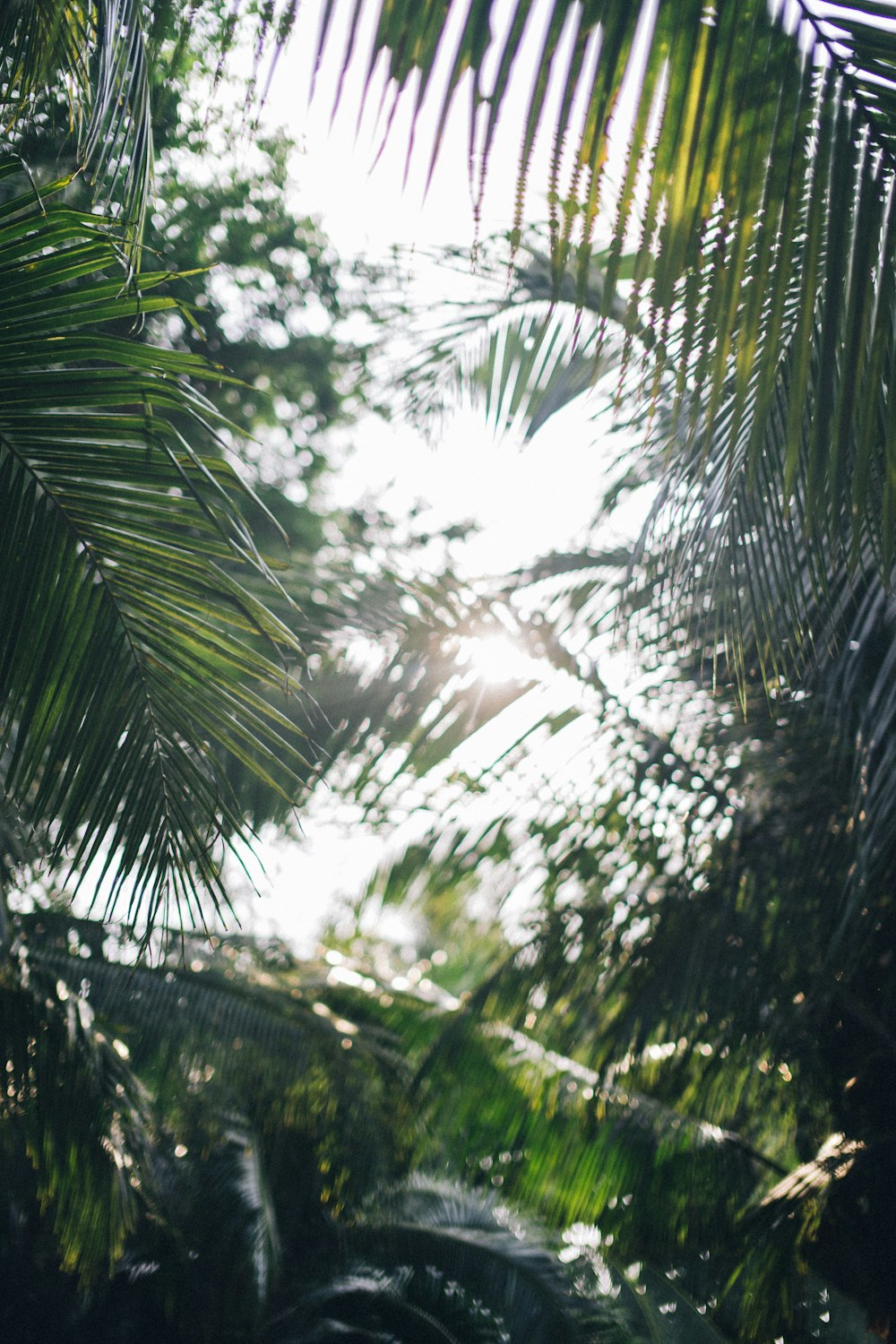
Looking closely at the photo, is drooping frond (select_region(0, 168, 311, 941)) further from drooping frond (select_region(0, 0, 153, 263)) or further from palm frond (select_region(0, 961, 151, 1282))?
palm frond (select_region(0, 961, 151, 1282))

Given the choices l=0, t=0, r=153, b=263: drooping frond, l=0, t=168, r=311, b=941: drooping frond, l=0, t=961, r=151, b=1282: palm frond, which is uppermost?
l=0, t=0, r=153, b=263: drooping frond

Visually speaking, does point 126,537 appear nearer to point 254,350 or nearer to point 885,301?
point 885,301

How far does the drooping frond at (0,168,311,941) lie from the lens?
1686 millimetres

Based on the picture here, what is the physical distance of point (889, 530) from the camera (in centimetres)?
99

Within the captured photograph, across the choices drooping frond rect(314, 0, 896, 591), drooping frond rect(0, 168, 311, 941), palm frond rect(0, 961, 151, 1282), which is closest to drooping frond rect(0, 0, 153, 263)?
drooping frond rect(0, 168, 311, 941)

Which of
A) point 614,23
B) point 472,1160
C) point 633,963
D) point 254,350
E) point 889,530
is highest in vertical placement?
point 254,350

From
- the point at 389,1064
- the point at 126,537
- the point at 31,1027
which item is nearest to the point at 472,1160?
the point at 389,1064

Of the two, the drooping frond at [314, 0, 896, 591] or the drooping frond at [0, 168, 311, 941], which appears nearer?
the drooping frond at [314, 0, 896, 591]

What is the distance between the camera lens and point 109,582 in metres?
→ 1.73

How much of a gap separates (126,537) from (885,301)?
1296 millimetres

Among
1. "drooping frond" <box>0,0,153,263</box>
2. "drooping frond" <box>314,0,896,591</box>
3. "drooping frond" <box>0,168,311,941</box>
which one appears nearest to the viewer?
"drooping frond" <box>314,0,896,591</box>

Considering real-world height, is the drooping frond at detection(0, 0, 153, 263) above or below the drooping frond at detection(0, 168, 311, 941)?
above

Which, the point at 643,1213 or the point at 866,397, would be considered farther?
the point at 643,1213

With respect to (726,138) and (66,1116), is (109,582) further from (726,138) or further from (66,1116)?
(66,1116)
